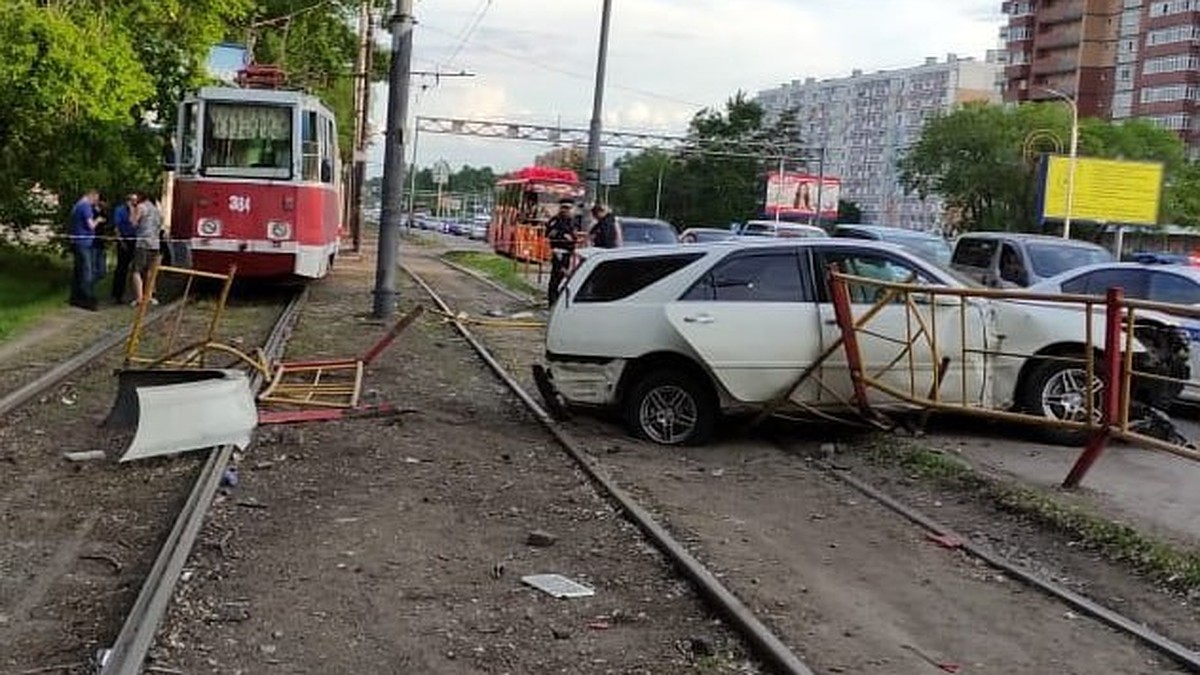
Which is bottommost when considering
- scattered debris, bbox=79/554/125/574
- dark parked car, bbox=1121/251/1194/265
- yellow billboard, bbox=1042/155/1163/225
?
scattered debris, bbox=79/554/125/574

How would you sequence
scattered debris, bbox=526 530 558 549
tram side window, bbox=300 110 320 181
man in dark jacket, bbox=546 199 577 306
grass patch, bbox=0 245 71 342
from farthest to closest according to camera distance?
man in dark jacket, bbox=546 199 577 306 < tram side window, bbox=300 110 320 181 < grass patch, bbox=0 245 71 342 < scattered debris, bbox=526 530 558 549

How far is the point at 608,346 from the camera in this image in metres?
11.6

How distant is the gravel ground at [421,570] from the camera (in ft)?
19.5

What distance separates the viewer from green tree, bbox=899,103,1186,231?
9156 cm

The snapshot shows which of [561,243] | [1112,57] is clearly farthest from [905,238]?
[1112,57]

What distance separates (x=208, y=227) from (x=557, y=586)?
1667 cm

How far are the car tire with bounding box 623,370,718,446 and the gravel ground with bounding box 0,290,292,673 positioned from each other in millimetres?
3418

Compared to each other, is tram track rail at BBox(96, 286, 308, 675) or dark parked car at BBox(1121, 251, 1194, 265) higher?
dark parked car at BBox(1121, 251, 1194, 265)

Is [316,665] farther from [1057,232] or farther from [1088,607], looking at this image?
[1057,232]

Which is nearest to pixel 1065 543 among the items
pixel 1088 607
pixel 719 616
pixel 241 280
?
pixel 1088 607

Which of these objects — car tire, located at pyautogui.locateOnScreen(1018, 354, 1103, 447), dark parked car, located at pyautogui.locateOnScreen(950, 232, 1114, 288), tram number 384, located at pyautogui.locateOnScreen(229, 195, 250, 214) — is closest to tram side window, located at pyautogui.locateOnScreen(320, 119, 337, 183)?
tram number 384, located at pyautogui.locateOnScreen(229, 195, 250, 214)

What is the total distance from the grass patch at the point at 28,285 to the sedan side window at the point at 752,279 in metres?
8.88

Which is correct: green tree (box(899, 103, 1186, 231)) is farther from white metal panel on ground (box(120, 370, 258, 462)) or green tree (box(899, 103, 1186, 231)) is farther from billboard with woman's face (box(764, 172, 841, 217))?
white metal panel on ground (box(120, 370, 258, 462))

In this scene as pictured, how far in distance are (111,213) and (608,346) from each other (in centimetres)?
1595
